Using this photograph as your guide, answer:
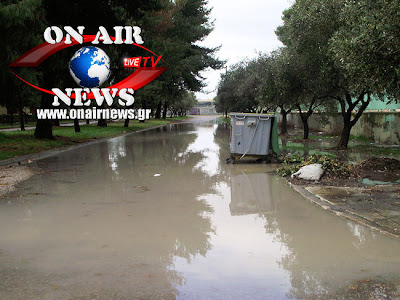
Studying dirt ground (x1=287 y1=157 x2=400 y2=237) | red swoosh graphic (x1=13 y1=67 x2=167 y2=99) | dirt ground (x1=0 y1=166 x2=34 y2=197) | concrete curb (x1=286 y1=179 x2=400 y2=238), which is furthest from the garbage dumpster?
red swoosh graphic (x1=13 y1=67 x2=167 y2=99)

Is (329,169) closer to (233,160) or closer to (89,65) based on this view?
(233,160)

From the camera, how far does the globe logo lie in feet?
64.0

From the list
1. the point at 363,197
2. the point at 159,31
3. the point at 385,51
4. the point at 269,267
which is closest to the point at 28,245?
the point at 269,267

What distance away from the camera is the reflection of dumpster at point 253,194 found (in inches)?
302

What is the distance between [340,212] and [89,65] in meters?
16.1

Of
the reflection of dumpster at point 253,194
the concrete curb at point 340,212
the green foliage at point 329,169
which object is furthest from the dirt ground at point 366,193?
the reflection of dumpster at point 253,194

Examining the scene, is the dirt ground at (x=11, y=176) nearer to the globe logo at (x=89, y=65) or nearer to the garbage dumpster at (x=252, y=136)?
the garbage dumpster at (x=252, y=136)

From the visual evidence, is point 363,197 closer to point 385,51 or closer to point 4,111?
point 385,51

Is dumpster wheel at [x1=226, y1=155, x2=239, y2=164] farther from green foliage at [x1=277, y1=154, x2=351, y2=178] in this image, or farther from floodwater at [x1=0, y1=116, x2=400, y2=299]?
floodwater at [x1=0, y1=116, x2=400, y2=299]

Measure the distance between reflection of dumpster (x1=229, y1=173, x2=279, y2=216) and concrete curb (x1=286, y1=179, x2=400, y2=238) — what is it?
0.64 m

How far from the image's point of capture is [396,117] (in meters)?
20.2

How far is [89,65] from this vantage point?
20312 millimetres

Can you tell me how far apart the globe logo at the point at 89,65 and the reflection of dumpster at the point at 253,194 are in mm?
11208

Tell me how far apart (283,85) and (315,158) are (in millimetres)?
7636
